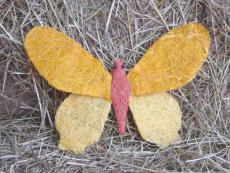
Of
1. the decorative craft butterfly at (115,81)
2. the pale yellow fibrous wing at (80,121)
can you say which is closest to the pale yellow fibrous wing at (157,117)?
the decorative craft butterfly at (115,81)

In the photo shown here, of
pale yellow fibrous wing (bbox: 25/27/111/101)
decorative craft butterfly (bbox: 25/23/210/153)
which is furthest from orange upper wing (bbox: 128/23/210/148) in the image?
pale yellow fibrous wing (bbox: 25/27/111/101)

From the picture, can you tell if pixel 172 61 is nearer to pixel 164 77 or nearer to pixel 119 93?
pixel 164 77

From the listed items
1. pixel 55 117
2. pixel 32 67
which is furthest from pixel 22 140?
pixel 32 67

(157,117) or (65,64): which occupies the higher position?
(65,64)

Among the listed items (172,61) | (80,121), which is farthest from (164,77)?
(80,121)

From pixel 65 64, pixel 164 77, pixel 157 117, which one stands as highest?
pixel 65 64

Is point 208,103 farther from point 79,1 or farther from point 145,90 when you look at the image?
point 79,1

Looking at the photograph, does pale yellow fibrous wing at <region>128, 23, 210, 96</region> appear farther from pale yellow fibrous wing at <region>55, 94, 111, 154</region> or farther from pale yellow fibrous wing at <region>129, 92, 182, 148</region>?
pale yellow fibrous wing at <region>55, 94, 111, 154</region>

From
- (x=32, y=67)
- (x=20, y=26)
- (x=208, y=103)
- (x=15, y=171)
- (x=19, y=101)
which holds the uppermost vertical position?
(x=20, y=26)
